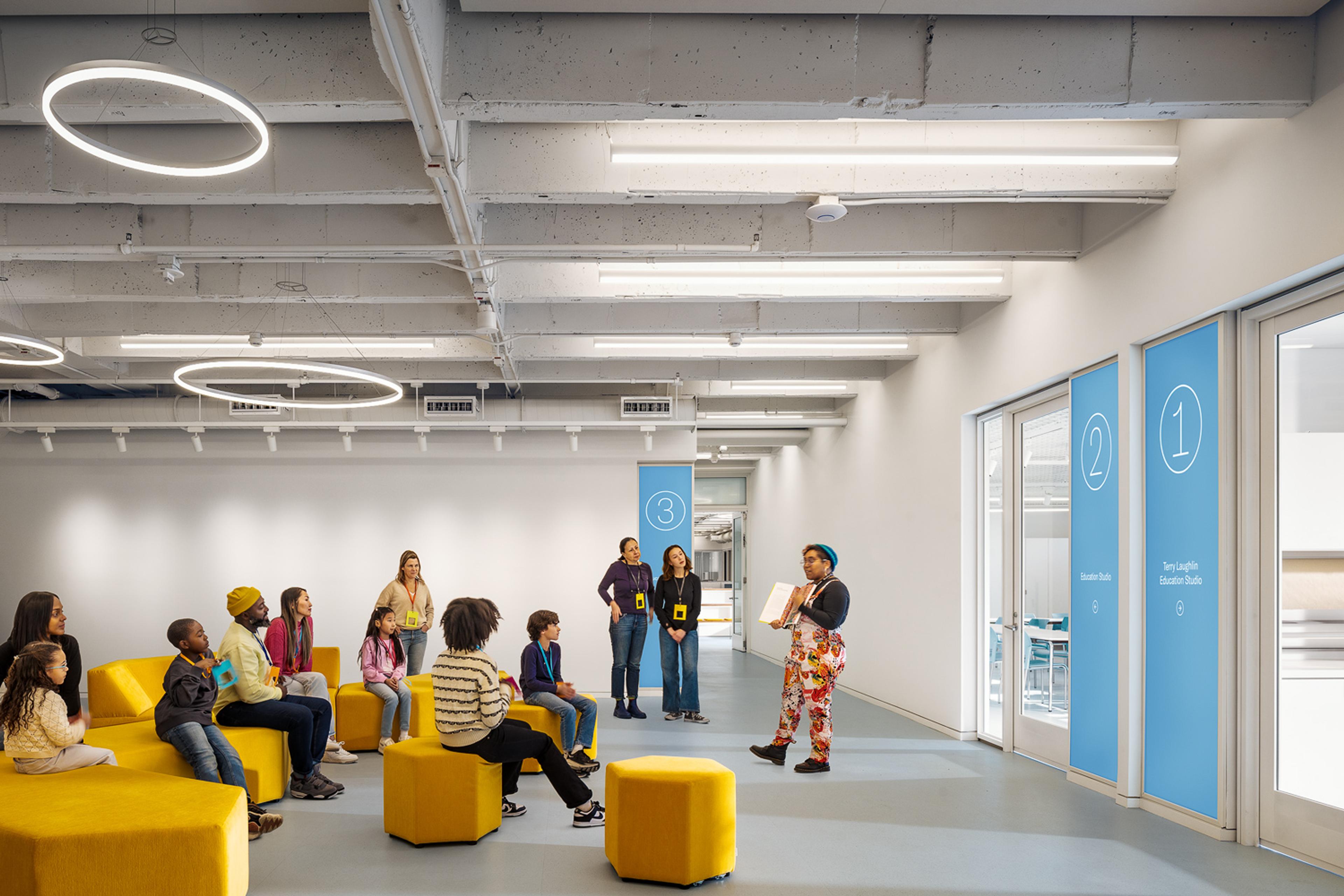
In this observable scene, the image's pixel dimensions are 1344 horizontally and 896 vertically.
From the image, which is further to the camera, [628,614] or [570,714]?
[628,614]

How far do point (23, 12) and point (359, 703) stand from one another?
5124 millimetres

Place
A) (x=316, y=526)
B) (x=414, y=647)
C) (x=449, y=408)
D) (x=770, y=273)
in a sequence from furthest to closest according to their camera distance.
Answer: (x=316, y=526)
(x=449, y=408)
(x=414, y=647)
(x=770, y=273)

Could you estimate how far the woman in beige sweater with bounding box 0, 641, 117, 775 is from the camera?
14.2 feet

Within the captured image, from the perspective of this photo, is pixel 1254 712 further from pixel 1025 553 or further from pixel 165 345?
pixel 165 345

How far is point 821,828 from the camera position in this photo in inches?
209

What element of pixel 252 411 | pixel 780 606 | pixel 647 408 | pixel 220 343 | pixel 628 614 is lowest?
pixel 628 614

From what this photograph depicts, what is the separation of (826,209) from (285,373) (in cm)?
624

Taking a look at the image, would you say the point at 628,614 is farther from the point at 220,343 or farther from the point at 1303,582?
the point at 1303,582

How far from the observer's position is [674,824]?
171 inches

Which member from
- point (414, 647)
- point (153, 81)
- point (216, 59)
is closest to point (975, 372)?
point (414, 647)

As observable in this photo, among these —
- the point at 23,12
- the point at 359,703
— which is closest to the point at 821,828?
the point at 359,703

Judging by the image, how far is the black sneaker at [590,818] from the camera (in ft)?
17.3

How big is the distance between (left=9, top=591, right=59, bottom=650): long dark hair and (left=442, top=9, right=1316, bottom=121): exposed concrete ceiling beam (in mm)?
4228

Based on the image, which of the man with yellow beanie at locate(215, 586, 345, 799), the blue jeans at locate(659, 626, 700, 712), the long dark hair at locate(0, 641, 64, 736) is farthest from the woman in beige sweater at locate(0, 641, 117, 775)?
the blue jeans at locate(659, 626, 700, 712)
